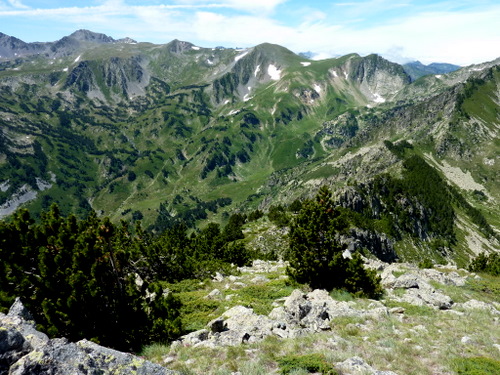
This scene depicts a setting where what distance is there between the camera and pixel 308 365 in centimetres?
1480

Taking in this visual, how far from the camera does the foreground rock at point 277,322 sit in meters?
20.3

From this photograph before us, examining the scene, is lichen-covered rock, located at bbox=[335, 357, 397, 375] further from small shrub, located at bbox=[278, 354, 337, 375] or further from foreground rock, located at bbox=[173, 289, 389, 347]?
foreground rock, located at bbox=[173, 289, 389, 347]

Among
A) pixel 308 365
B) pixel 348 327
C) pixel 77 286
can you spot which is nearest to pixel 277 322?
pixel 348 327

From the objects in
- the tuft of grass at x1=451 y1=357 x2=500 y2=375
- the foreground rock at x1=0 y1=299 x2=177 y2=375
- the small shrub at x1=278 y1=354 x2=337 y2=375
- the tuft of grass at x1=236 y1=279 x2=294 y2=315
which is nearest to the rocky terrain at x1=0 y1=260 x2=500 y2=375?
the foreground rock at x1=0 y1=299 x2=177 y2=375

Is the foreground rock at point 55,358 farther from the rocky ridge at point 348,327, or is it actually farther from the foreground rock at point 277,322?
the foreground rock at point 277,322

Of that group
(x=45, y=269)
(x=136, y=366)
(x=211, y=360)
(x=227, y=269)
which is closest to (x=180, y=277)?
(x=227, y=269)

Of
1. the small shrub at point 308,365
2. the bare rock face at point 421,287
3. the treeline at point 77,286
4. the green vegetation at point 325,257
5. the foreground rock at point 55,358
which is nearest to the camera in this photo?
the foreground rock at point 55,358

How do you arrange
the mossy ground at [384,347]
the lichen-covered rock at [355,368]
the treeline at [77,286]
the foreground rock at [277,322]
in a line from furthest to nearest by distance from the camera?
the foreground rock at [277,322] < the treeline at [77,286] < the mossy ground at [384,347] < the lichen-covered rock at [355,368]

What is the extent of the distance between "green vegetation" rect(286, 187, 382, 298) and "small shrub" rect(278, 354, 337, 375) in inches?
742

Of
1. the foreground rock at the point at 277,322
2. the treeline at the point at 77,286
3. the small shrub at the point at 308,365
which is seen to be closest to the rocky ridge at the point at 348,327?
the foreground rock at the point at 277,322

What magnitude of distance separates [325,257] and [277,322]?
14.5 metres

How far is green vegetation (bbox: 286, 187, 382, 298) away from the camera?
3353cm

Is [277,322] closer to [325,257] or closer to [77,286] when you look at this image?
[77,286]

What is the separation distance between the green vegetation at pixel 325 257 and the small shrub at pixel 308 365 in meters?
18.9
